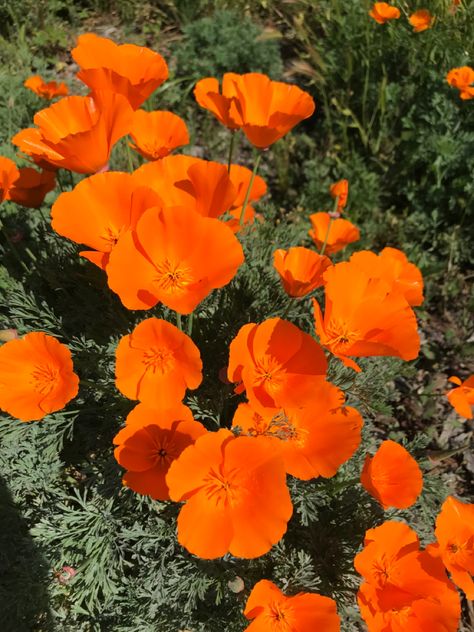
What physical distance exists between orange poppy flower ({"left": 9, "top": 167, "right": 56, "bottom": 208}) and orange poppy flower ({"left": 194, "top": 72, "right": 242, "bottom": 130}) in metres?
0.58

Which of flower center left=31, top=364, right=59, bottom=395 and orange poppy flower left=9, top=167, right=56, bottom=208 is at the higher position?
orange poppy flower left=9, top=167, right=56, bottom=208

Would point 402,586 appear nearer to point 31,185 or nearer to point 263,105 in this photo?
point 263,105

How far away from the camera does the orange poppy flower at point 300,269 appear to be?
1.48m

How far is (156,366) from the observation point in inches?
52.2

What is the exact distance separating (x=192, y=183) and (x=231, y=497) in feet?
2.72

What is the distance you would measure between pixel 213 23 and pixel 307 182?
1429 millimetres

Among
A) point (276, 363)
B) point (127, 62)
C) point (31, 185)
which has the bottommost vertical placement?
point (276, 363)

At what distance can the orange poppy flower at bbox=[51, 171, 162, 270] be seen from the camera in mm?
1321

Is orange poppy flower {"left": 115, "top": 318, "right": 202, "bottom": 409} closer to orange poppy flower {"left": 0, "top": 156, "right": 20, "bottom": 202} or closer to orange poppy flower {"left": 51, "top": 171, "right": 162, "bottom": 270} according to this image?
orange poppy flower {"left": 51, "top": 171, "right": 162, "bottom": 270}

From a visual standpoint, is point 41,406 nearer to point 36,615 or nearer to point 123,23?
point 36,615

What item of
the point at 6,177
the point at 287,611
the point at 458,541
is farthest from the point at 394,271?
the point at 6,177

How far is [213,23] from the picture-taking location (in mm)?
3740

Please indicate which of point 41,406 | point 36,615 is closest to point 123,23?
point 41,406

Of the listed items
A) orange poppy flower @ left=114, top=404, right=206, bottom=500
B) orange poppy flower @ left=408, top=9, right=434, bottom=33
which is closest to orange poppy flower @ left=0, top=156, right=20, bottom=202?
orange poppy flower @ left=114, top=404, right=206, bottom=500
